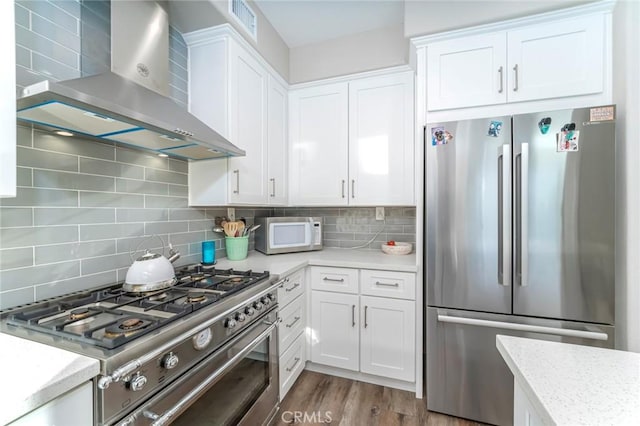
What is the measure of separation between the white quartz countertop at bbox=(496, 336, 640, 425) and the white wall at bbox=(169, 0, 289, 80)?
81.3 inches

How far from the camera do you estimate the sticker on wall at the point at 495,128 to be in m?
1.55

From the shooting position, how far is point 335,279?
202 cm

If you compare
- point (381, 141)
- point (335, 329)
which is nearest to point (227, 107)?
point (381, 141)

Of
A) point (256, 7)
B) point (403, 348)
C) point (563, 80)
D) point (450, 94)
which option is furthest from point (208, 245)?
point (563, 80)

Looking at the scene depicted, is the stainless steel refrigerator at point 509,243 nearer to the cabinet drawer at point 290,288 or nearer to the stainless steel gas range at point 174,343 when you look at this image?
the cabinet drawer at point 290,288

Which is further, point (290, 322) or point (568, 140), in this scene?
point (290, 322)

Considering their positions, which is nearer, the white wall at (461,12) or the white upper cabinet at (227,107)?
the white wall at (461,12)

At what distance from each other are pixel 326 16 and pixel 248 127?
Result: 1.08 metres

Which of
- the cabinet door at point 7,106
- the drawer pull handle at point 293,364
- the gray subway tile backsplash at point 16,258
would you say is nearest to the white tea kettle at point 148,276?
the gray subway tile backsplash at point 16,258

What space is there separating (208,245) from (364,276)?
3.65 ft

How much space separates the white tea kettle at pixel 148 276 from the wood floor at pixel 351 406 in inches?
43.0

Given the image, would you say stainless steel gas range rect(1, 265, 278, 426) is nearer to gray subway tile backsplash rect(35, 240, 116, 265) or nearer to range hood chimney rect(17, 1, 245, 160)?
gray subway tile backsplash rect(35, 240, 116, 265)

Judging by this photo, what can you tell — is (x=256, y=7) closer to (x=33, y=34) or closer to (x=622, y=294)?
(x=33, y=34)

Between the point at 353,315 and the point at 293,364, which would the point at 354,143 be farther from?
the point at 293,364
